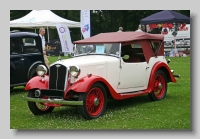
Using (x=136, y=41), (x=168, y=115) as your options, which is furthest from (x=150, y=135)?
(x=136, y=41)

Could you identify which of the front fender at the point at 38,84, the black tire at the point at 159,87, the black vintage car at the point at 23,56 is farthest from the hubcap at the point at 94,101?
the black vintage car at the point at 23,56

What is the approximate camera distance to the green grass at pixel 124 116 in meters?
6.07

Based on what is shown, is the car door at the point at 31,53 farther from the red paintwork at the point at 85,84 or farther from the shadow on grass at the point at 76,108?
the red paintwork at the point at 85,84

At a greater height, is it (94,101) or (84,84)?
(84,84)

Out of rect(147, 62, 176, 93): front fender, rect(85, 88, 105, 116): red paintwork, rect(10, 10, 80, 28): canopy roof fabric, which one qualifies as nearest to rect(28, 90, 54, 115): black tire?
rect(85, 88, 105, 116): red paintwork

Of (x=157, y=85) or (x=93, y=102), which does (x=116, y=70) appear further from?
(x=157, y=85)

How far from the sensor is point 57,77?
657cm

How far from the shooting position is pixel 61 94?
6418mm

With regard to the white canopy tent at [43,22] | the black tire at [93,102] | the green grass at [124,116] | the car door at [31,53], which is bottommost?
the green grass at [124,116]

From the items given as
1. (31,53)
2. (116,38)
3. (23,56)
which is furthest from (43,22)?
(116,38)

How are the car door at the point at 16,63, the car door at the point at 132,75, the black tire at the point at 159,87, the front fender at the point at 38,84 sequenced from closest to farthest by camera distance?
1. the front fender at the point at 38,84
2. the car door at the point at 132,75
3. the black tire at the point at 159,87
4. the car door at the point at 16,63

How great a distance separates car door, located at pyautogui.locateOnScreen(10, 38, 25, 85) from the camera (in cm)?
877

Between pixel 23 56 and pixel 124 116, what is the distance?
361 centimetres

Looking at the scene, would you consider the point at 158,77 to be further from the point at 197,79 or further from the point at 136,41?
the point at 197,79
